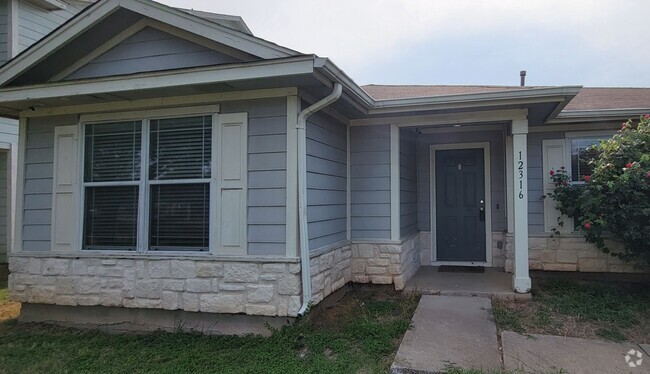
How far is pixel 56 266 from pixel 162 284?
1.31 meters

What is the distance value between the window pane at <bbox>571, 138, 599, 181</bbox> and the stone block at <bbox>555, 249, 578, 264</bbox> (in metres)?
0.98

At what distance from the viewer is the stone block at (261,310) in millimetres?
3680

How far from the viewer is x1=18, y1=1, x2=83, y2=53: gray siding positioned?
24.0 ft

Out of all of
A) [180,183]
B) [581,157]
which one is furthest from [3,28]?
[581,157]

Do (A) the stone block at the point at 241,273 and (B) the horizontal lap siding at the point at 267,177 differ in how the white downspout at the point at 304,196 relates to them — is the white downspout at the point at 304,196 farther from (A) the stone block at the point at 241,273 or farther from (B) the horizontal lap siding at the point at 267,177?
(A) the stone block at the point at 241,273

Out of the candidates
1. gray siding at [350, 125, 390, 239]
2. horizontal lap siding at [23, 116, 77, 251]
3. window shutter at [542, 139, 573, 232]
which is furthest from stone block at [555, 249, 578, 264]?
horizontal lap siding at [23, 116, 77, 251]

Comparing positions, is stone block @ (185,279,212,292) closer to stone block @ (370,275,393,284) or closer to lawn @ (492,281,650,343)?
stone block @ (370,275,393,284)

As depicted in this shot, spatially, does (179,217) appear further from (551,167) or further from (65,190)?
(551,167)

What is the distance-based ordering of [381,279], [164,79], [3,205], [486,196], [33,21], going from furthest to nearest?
[3,205]
[33,21]
[486,196]
[381,279]
[164,79]

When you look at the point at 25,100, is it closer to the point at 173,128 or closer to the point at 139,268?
the point at 173,128

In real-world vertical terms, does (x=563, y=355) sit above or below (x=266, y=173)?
below

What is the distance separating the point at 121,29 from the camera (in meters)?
4.19

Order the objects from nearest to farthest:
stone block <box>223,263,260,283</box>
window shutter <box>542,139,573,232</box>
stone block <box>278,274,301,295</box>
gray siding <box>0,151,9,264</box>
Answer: stone block <box>278,274,301,295</box> < stone block <box>223,263,260,283</box> < window shutter <box>542,139,573,232</box> < gray siding <box>0,151,9,264</box>

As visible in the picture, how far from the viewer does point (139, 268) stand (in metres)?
4.05
